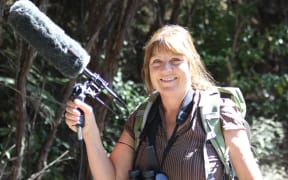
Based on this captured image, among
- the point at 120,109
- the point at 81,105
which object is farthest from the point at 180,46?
the point at 120,109

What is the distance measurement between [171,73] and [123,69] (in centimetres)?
359

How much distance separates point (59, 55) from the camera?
2.05 meters

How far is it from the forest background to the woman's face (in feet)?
3.53

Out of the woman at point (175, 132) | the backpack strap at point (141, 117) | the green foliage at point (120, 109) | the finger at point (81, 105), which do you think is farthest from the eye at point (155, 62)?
the green foliage at point (120, 109)

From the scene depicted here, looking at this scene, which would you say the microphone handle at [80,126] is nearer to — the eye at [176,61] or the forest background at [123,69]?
the eye at [176,61]

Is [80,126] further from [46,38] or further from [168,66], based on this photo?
[168,66]

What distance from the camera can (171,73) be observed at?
2346mm

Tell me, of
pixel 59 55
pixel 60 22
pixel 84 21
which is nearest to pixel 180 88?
pixel 59 55

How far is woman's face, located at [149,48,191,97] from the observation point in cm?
235

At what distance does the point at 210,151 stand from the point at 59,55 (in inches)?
27.5

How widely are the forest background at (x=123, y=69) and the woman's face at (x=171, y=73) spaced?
42.3 inches

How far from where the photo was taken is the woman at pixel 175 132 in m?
2.29

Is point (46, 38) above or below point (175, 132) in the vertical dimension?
above

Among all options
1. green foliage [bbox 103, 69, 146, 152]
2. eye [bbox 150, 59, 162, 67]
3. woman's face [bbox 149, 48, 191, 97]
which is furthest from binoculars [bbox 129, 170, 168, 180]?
green foliage [bbox 103, 69, 146, 152]
